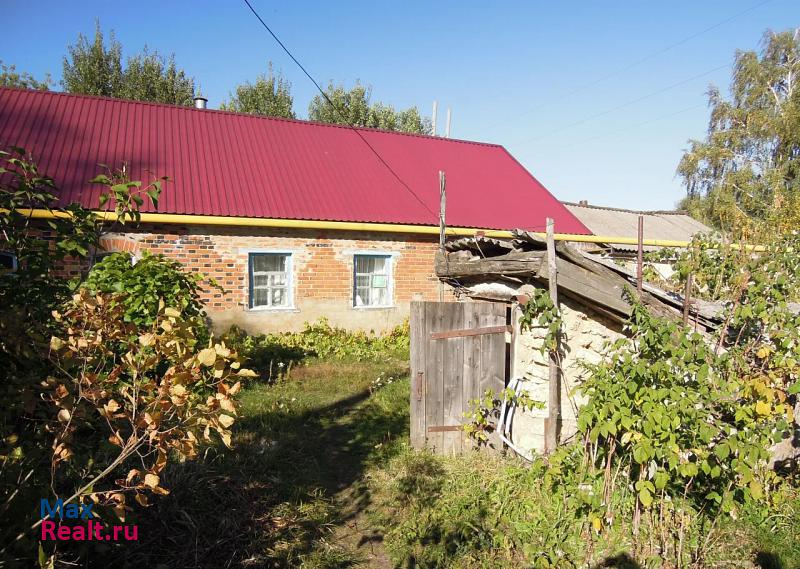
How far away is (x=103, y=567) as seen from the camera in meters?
3.09

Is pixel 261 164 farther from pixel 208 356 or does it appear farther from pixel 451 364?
pixel 208 356

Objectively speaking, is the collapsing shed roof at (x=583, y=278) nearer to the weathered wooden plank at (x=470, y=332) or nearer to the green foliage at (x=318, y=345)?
the weathered wooden plank at (x=470, y=332)

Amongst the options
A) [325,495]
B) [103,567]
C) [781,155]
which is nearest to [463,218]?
[325,495]

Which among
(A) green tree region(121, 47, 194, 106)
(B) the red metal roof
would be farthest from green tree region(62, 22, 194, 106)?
(B) the red metal roof

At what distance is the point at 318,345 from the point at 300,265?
1.72m

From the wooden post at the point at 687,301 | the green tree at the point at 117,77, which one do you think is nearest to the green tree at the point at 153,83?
the green tree at the point at 117,77

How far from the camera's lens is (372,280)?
456 inches

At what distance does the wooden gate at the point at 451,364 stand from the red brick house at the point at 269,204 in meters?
5.87

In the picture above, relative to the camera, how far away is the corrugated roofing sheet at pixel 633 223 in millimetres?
18406

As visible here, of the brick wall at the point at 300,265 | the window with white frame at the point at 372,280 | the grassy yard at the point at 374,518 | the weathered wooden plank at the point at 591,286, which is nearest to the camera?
the grassy yard at the point at 374,518

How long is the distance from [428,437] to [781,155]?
2509cm

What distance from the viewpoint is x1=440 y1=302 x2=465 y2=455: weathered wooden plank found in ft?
17.4

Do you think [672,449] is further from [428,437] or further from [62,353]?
[62,353]

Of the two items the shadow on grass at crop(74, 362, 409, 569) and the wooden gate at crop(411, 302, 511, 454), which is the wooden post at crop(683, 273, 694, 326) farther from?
the shadow on grass at crop(74, 362, 409, 569)
